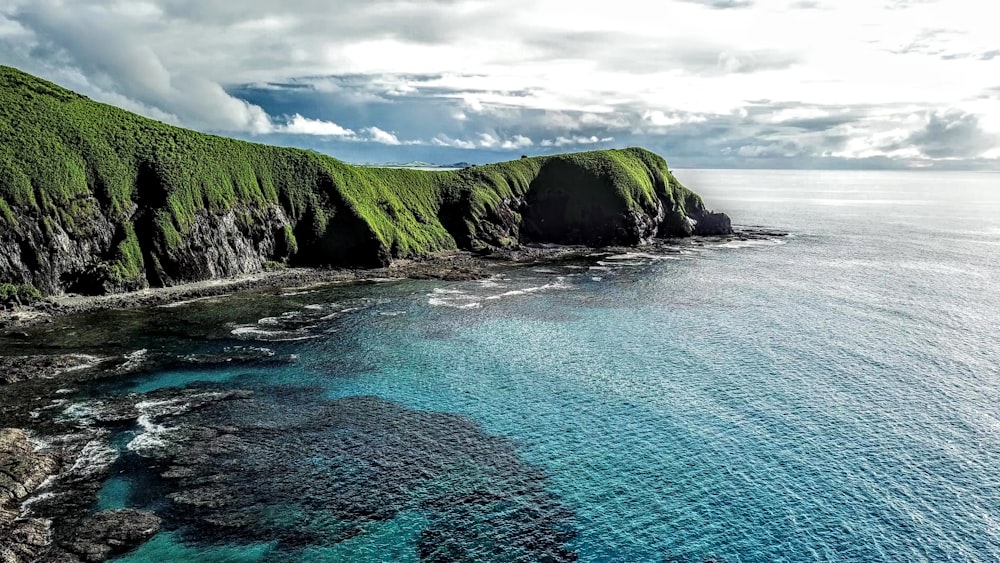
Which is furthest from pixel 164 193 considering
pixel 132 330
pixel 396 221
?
pixel 396 221

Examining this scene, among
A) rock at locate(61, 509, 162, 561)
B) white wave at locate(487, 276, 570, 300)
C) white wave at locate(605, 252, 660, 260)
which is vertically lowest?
rock at locate(61, 509, 162, 561)

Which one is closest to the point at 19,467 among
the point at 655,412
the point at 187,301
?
the point at 655,412

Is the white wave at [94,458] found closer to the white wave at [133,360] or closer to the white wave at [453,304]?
the white wave at [133,360]

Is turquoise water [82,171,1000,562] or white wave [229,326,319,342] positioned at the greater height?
white wave [229,326,319,342]

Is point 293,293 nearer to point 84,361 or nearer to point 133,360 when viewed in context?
point 133,360

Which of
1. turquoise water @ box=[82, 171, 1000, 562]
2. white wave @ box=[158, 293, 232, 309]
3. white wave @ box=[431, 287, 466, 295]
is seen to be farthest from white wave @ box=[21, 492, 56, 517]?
white wave @ box=[431, 287, 466, 295]

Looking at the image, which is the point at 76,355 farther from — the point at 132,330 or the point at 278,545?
the point at 278,545

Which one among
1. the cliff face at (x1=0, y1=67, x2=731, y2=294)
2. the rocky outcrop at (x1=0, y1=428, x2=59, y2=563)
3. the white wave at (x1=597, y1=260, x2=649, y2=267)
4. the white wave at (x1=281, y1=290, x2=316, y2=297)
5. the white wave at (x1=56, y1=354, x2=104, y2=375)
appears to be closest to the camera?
the rocky outcrop at (x1=0, y1=428, x2=59, y2=563)

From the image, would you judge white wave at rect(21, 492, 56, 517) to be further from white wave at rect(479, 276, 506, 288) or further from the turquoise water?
white wave at rect(479, 276, 506, 288)
